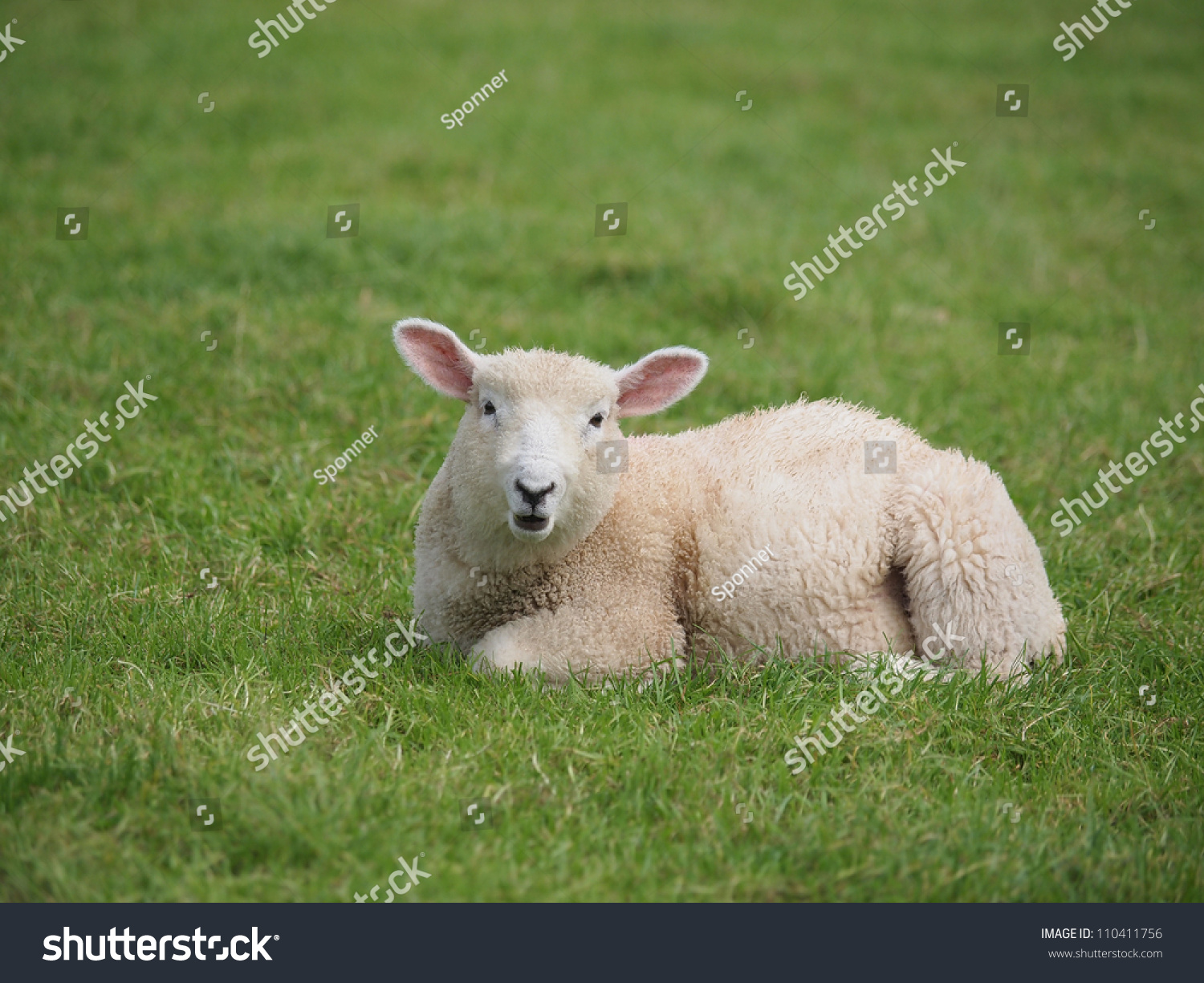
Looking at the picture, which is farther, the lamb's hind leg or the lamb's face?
the lamb's hind leg

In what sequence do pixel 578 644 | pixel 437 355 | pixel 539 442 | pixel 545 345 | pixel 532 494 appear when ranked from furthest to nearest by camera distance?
pixel 545 345 → pixel 437 355 → pixel 578 644 → pixel 539 442 → pixel 532 494

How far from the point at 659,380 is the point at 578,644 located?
3.59 ft

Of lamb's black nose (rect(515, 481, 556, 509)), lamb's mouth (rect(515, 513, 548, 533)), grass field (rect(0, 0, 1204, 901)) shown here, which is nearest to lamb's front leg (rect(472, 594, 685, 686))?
grass field (rect(0, 0, 1204, 901))

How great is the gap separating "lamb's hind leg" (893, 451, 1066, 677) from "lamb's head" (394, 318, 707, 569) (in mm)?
1030

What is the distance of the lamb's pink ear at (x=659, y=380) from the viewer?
14.8 feet

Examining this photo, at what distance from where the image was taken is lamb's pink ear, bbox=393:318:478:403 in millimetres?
4414

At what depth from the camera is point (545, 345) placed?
7.34m

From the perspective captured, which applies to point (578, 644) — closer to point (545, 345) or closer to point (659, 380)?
point (659, 380)

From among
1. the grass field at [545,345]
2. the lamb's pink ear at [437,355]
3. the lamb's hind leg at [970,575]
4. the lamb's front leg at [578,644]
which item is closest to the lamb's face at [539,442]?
the lamb's pink ear at [437,355]

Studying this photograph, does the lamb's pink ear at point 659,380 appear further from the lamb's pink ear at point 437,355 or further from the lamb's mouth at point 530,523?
the lamb's mouth at point 530,523

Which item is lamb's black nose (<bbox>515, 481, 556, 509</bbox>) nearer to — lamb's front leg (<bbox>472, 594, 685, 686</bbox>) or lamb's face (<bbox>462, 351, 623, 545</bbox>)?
lamb's face (<bbox>462, 351, 623, 545</bbox>)

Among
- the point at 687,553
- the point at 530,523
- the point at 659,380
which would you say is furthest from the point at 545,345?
the point at 530,523

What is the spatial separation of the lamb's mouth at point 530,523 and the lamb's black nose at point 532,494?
3.2 inches

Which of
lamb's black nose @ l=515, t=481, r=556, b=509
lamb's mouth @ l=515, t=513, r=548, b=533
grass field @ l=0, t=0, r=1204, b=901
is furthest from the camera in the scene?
lamb's mouth @ l=515, t=513, r=548, b=533
